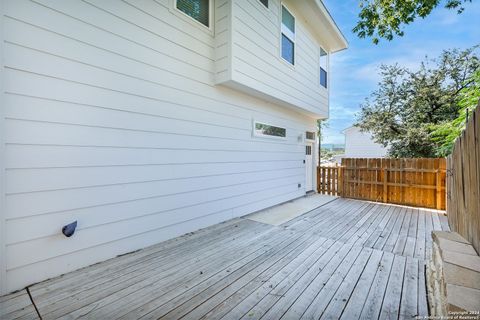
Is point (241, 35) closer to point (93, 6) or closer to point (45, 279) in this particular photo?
point (93, 6)

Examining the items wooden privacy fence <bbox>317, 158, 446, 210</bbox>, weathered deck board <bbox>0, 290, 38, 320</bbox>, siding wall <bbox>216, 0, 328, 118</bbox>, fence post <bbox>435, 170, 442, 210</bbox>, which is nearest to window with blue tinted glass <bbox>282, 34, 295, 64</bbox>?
siding wall <bbox>216, 0, 328, 118</bbox>

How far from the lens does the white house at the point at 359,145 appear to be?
56.1 feet

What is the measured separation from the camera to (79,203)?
257cm

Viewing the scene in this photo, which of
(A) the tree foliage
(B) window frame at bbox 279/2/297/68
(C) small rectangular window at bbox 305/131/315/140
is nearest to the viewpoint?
(B) window frame at bbox 279/2/297/68

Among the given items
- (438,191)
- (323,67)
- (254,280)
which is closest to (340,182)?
(438,191)

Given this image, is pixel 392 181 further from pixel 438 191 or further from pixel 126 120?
pixel 126 120

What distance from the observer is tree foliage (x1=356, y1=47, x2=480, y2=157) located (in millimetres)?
8867

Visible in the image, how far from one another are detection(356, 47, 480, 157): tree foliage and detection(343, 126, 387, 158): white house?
23.1ft

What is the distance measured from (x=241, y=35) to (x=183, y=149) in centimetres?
232

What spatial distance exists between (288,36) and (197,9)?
8.79ft

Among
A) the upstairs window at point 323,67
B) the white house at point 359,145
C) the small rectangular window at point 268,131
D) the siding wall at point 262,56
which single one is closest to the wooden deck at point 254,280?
the small rectangular window at point 268,131

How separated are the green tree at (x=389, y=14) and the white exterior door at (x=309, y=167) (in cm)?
429

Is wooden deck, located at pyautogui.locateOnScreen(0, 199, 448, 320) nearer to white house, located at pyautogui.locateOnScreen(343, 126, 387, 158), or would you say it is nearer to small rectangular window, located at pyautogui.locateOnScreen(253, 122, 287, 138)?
small rectangular window, located at pyautogui.locateOnScreen(253, 122, 287, 138)

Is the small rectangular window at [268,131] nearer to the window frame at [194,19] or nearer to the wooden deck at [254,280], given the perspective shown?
the window frame at [194,19]
